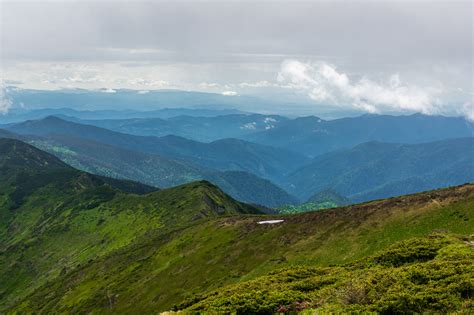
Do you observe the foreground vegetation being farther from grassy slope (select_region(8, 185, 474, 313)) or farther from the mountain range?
grassy slope (select_region(8, 185, 474, 313))

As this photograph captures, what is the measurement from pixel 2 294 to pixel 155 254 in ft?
393

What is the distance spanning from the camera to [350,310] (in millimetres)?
25234

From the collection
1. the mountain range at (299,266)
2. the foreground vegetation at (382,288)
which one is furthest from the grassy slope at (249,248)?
the foreground vegetation at (382,288)

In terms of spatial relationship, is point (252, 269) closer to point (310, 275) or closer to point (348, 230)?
point (348, 230)

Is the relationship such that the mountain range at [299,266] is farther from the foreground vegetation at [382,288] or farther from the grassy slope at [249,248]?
the grassy slope at [249,248]

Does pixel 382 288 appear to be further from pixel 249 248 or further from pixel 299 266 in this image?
pixel 249 248

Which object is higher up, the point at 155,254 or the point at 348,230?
the point at 348,230

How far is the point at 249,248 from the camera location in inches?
3110

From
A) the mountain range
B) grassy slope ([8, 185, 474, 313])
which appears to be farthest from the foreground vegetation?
grassy slope ([8, 185, 474, 313])

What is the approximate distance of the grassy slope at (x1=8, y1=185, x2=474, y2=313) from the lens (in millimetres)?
59438

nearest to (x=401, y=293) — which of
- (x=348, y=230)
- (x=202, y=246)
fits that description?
(x=348, y=230)

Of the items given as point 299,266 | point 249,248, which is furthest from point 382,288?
point 249,248

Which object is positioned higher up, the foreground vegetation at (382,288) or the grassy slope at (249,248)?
the foreground vegetation at (382,288)

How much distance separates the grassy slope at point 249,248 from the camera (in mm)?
59438
